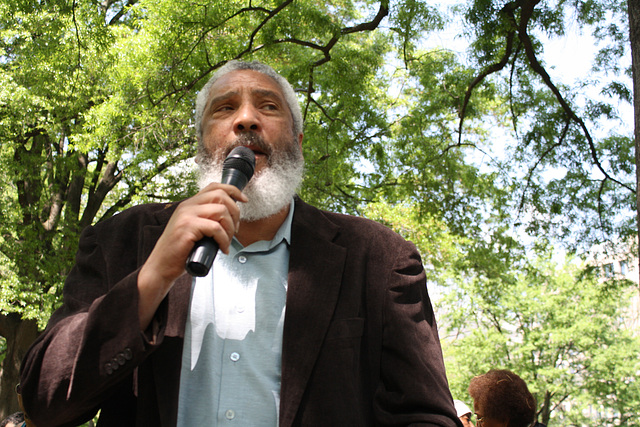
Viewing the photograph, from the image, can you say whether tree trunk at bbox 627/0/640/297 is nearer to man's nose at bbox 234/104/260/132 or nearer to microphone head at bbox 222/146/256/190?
man's nose at bbox 234/104/260/132

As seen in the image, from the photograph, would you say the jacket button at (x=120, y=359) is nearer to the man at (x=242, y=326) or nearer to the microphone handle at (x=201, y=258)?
the man at (x=242, y=326)

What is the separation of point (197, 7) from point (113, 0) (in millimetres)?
5500

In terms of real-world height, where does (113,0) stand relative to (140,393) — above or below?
above

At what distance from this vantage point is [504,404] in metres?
4.48

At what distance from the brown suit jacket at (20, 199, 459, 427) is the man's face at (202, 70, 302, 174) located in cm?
32

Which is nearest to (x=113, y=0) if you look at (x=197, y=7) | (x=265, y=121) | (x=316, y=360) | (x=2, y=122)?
(x=2, y=122)

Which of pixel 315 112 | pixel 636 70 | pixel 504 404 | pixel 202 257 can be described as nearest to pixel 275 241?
pixel 202 257

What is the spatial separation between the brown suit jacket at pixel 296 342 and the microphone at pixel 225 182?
222 mm

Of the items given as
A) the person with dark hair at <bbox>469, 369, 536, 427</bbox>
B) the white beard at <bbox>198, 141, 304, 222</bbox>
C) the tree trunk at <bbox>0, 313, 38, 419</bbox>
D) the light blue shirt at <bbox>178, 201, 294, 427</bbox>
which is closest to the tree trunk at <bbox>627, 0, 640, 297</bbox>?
the person with dark hair at <bbox>469, 369, 536, 427</bbox>

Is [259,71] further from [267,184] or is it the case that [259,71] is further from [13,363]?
[13,363]

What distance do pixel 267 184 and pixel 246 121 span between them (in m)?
0.24

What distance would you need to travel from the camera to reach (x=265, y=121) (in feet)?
6.91

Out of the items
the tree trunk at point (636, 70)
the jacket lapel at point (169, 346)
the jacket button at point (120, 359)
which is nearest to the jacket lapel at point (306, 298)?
the jacket lapel at point (169, 346)

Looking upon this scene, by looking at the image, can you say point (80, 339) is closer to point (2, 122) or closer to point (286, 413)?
point (286, 413)
